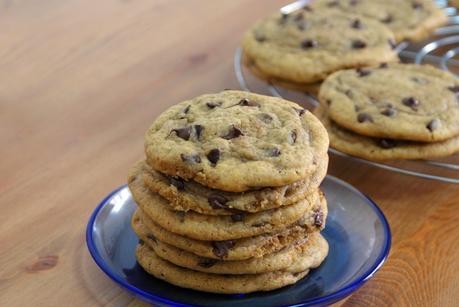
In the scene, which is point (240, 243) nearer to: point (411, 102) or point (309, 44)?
point (411, 102)

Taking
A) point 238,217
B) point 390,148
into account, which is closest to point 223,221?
point 238,217

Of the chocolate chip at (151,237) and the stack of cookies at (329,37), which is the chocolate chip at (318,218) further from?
the stack of cookies at (329,37)

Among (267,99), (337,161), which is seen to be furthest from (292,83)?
(267,99)

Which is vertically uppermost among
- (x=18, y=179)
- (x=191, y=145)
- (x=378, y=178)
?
(x=191, y=145)

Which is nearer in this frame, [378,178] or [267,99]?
[267,99]

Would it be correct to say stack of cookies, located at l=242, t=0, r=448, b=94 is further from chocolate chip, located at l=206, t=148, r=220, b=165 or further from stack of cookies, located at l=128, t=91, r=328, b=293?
chocolate chip, located at l=206, t=148, r=220, b=165

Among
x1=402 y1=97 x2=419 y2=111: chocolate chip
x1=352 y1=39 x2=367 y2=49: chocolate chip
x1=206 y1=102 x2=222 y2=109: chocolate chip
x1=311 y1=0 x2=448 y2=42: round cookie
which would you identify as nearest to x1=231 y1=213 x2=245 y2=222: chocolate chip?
x1=206 y1=102 x2=222 y2=109: chocolate chip

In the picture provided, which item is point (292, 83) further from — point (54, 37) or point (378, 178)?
point (54, 37)
